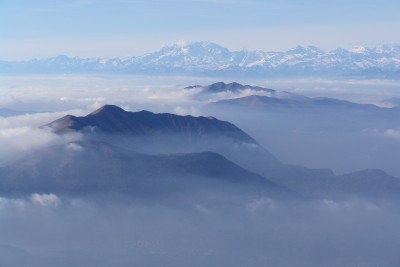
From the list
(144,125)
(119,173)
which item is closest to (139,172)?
(119,173)

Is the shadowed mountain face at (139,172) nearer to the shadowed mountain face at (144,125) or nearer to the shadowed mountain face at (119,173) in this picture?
the shadowed mountain face at (119,173)

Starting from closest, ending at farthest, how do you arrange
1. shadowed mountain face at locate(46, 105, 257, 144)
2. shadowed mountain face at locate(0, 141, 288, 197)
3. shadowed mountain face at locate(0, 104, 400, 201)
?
shadowed mountain face at locate(0, 141, 288, 197), shadowed mountain face at locate(0, 104, 400, 201), shadowed mountain face at locate(46, 105, 257, 144)

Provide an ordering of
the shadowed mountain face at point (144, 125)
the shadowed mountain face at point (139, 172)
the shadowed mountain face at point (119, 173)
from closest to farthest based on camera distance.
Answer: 1. the shadowed mountain face at point (119, 173)
2. the shadowed mountain face at point (139, 172)
3. the shadowed mountain face at point (144, 125)

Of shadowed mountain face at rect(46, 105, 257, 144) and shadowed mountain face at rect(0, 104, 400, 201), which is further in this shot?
shadowed mountain face at rect(46, 105, 257, 144)

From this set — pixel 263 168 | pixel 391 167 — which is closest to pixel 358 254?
pixel 263 168

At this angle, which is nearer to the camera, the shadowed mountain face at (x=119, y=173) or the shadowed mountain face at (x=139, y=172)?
the shadowed mountain face at (x=119, y=173)

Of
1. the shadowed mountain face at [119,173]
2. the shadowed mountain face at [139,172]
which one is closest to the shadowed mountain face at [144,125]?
the shadowed mountain face at [139,172]

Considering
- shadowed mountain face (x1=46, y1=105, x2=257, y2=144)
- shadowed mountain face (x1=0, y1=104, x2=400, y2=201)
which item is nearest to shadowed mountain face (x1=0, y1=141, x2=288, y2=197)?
shadowed mountain face (x1=0, y1=104, x2=400, y2=201)

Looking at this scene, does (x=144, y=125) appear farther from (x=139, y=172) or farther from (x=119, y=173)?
(x=119, y=173)

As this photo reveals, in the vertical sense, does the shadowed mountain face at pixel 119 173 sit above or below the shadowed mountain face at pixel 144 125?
below

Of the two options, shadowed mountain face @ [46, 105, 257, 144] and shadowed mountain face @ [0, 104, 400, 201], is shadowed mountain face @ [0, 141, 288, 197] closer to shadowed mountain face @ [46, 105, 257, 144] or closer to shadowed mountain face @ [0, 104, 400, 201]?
shadowed mountain face @ [0, 104, 400, 201]

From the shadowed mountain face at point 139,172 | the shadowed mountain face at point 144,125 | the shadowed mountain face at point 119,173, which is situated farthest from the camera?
the shadowed mountain face at point 144,125
